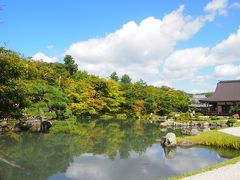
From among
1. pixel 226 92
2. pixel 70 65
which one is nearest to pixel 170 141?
pixel 226 92

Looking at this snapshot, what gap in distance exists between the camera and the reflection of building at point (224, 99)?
36.8 metres

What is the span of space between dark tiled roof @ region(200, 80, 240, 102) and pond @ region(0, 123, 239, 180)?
763 inches

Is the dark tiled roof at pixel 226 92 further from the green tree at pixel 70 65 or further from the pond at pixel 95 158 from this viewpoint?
the green tree at pixel 70 65

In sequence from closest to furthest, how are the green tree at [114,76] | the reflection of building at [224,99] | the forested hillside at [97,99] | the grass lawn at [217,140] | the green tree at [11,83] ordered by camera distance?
the green tree at [11,83], the grass lawn at [217,140], the forested hillside at [97,99], the reflection of building at [224,99], the green tree at [114,76]

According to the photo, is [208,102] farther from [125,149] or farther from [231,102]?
[125,149]

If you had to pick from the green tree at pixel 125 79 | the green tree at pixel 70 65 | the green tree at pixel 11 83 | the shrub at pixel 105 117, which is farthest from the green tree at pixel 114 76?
the green tree at pixel 11 83

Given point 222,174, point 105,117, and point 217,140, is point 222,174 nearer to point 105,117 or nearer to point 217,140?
point 217,140

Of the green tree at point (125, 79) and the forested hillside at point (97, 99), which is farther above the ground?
the green tree at point (125, 79)

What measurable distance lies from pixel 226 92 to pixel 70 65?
26.1m

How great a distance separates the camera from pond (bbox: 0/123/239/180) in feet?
39.1

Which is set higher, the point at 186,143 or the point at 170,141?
the point at 170,141

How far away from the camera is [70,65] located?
171ft

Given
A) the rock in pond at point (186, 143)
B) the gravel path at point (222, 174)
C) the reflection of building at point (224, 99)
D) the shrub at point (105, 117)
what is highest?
the reflection of building at point (224, 99)

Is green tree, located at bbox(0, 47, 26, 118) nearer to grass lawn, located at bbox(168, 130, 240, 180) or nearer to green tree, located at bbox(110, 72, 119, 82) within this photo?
grass lawn, located at bbox(168, 130, 240, 180)
